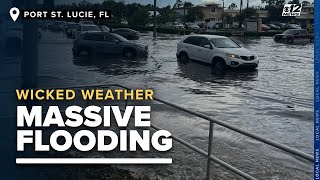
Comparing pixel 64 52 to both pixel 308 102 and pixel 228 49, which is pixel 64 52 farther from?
pixel 228 49

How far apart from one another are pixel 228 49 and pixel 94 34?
19.0ft

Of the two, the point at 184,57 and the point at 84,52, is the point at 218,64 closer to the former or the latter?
the point at 184,57

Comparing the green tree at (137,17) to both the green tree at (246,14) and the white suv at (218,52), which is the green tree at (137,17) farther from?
the green tree at (246,14)

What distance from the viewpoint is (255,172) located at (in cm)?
561

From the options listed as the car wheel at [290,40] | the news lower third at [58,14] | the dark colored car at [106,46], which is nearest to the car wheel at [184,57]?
the dark colored car at [106,46]

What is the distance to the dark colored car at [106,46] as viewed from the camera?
16.4 m

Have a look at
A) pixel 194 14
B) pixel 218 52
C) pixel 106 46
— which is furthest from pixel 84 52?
pixel 194 14

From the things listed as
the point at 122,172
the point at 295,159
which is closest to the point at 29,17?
the point at 122,172

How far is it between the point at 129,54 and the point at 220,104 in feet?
34.5

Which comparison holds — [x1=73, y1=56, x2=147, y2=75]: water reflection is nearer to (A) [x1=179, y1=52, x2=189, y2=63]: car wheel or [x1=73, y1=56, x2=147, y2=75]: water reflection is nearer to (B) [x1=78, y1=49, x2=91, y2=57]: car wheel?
(B) [x1=78, y1=49, x2=91, y2=57]: car wheel

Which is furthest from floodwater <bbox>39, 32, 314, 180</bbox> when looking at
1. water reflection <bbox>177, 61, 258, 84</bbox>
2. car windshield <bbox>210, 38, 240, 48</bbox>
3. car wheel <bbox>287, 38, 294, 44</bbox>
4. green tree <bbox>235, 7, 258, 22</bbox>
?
green tree <bbox>235, 7, 258, 22</bbox>

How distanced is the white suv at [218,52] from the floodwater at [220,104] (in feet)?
1.38

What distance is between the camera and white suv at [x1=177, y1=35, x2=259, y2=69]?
54.3ft

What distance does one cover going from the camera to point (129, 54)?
1984 centimetres
